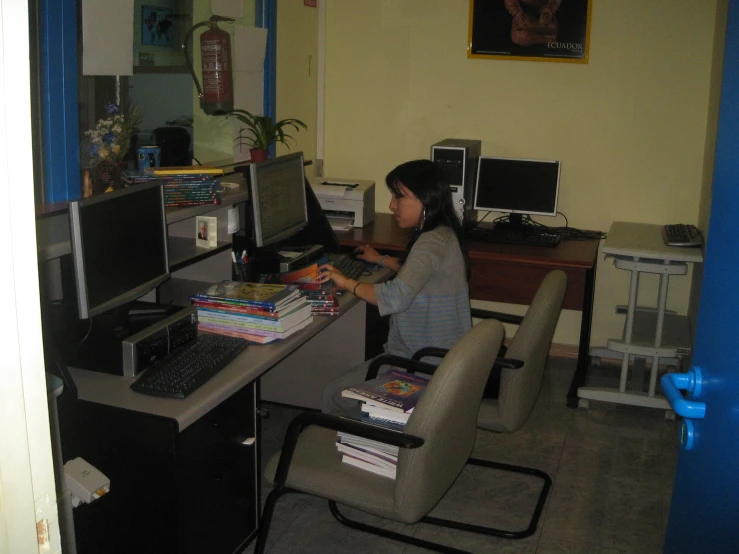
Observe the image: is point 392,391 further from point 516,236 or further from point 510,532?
point 516,236

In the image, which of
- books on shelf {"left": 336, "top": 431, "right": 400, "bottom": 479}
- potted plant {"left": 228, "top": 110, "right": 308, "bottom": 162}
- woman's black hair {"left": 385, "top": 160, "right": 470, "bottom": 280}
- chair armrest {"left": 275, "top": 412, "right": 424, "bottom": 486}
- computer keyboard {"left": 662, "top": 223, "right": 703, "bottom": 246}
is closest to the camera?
chair armrest {"left": 275, "top": 412, "right": 424, "bottom": 486}

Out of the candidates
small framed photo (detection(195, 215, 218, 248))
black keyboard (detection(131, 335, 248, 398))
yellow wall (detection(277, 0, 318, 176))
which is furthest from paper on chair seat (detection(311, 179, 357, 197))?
black keyboard (detection(131, 335, 248, 398))

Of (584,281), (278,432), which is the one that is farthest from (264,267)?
(584,281)

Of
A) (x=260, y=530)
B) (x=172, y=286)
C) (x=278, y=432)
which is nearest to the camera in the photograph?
(x=260, y=530)

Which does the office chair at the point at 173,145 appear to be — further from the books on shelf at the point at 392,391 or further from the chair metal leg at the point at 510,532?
the chair metal leg at the point at 510,532

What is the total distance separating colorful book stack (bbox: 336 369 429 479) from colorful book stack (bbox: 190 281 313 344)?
0.37 meters

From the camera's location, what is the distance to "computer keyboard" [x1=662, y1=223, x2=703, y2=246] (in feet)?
12.0

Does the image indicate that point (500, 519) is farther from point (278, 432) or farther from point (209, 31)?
point (209, 31)

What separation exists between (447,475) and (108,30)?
6.38 ft

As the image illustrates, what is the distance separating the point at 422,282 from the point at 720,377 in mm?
1660

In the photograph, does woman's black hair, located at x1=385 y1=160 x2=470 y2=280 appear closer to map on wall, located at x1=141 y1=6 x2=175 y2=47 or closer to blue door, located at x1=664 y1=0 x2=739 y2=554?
map on wall, located at x1=141 y1=6 x2=175 y2=47

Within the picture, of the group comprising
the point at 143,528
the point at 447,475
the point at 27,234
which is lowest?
the point at 143,528

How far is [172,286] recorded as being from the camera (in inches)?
119

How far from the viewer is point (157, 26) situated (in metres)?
3.51
